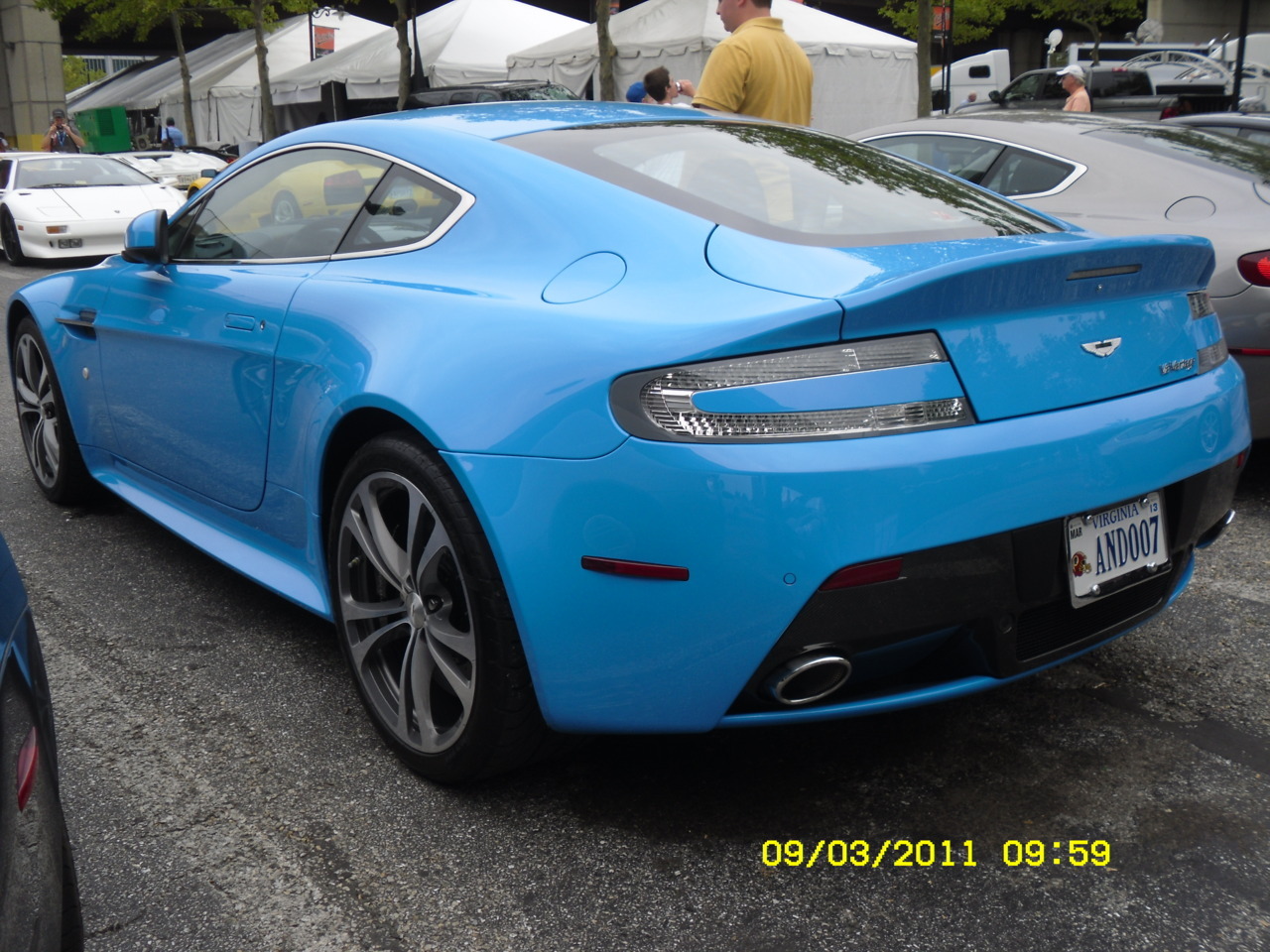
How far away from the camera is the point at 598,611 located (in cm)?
206

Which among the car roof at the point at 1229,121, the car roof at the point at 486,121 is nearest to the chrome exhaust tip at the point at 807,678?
the car roof at the point at 486,121

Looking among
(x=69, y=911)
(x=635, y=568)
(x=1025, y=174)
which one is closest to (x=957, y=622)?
(x=635, y=568)

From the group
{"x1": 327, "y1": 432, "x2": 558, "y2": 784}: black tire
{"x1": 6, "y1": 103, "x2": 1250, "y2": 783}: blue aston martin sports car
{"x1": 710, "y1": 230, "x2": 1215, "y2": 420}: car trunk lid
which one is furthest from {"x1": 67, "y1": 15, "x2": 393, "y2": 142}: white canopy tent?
{"x1": 710, "y1": 230, "x2": 1215, "y2": 420}: car trunk lid

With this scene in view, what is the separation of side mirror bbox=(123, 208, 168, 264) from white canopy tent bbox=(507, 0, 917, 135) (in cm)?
1682

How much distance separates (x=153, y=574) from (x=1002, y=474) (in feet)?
9.05

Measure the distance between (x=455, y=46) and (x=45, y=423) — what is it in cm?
2199

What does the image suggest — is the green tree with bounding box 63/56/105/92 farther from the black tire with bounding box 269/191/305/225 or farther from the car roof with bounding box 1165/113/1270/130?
the black tire with bounding box 269/191/305/225

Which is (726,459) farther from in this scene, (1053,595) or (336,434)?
(336,434)

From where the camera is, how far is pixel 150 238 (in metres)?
3.43

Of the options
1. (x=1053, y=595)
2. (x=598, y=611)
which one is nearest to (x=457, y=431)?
(x=598, y=611)

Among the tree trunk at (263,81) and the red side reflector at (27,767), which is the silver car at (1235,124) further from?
the tree trunk at (263,81)

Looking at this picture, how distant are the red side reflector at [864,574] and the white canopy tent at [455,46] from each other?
933 inches

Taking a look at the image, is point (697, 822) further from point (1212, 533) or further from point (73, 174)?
point (73, 174)

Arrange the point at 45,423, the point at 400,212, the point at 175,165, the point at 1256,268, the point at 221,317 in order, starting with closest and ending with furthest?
1. the point at 400,212
2. the point at 221,317
3. the point at 1256,268
4. the point at 45,423
5. the point at 175,165
